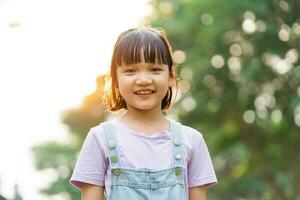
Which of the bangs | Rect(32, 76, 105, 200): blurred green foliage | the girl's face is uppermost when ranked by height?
the bangs

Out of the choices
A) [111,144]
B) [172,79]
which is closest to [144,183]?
[111,144]

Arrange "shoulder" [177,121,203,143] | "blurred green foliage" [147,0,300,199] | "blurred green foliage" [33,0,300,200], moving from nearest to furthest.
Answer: "shoulder" [177,121,203,143], "blurred green foliage" [33,0,300,200], "blurred green foliage" [147,0,300,199]

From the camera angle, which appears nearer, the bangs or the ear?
the bangs

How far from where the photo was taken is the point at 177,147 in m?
3.94

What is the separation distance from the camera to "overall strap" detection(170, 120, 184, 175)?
388 centimetres

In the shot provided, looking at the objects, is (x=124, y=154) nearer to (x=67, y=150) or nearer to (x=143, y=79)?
(x=143, y=79)

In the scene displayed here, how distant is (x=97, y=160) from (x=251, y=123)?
50.4ft

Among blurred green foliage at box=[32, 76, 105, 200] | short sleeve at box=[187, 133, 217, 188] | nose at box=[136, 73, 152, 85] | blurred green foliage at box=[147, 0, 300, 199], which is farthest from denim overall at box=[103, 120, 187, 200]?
blurred green foliage at box=[32, 76, 105, 200]

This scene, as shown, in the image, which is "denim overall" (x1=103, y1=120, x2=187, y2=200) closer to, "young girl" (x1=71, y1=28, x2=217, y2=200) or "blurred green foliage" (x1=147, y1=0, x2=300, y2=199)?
"young girl" (x1=71, y1=28, x2=217, y2=200)

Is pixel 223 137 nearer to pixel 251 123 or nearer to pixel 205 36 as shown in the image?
pixel 251 123

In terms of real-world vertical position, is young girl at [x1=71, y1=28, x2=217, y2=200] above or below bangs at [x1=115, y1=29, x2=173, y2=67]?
below

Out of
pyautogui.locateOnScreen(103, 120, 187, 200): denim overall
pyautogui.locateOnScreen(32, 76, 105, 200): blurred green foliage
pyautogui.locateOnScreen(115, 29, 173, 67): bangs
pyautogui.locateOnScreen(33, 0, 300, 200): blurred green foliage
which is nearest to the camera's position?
pyautogui.locateOnScreen(103, 120, 187, 200): denim overall

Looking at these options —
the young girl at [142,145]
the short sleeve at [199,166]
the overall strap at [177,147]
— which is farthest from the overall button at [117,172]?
the short sleeve at [199,166]

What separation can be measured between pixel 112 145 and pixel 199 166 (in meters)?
0.38
